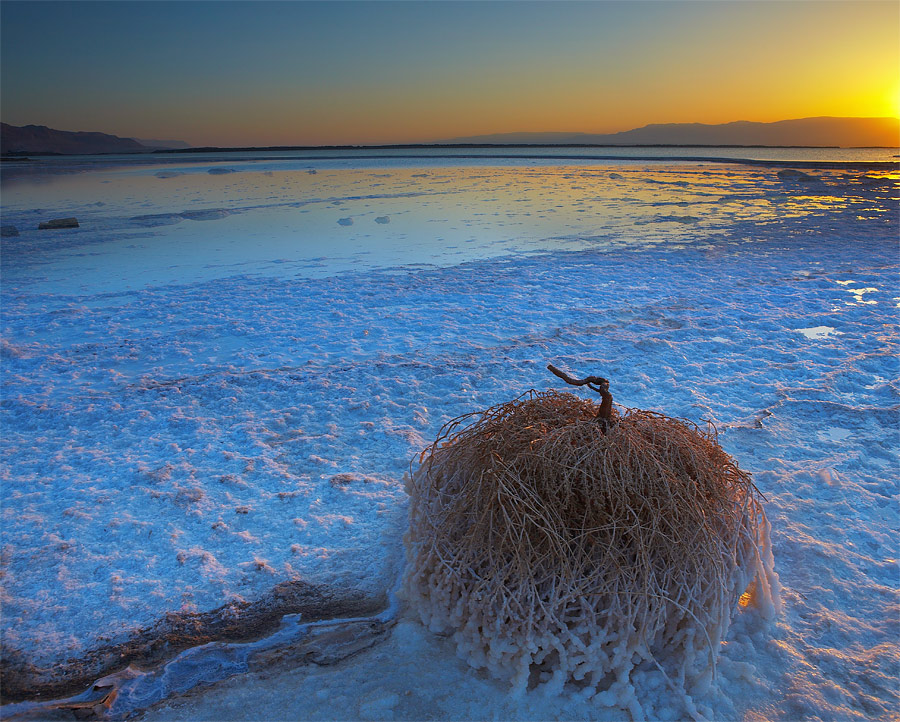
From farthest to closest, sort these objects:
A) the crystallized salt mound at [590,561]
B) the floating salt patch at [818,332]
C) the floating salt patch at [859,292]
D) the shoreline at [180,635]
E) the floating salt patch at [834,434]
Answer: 1. the floating salt patch at [859,292]
2. the floating salt patch at [818,332]
3. the floating salt patch at [834,434]
4. the shoreline at [180,635]
5. the crystallized salt mound at [590,561]

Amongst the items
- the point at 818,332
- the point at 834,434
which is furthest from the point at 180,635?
the point at 818,332

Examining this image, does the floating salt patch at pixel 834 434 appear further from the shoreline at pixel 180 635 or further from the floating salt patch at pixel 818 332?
the shoreline at pixel 180 635

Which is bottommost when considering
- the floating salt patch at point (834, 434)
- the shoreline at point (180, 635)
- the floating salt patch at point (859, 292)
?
the shoreline at point (180, 635)

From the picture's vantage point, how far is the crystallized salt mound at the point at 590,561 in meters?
2.28

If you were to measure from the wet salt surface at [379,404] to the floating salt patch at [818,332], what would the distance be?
37mm

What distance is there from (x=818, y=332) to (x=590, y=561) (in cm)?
582

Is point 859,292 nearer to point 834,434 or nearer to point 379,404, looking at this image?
point 834,434

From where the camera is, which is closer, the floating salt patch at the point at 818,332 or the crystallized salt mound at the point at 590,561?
the crystallized salt mound at the point at 590,561

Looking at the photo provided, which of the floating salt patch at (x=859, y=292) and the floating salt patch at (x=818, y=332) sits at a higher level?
the floating salt patch at (x=859, y=292)

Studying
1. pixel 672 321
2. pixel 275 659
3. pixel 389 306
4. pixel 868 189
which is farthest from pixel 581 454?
pixel 868 189

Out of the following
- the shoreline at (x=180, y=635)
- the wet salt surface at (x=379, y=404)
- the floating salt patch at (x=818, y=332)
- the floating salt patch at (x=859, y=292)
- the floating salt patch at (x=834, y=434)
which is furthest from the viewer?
the floating salt patch at (x=859, y=292)

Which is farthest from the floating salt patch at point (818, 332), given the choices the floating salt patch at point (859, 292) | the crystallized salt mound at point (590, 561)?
the crystallized salt mound at point (590, 561)

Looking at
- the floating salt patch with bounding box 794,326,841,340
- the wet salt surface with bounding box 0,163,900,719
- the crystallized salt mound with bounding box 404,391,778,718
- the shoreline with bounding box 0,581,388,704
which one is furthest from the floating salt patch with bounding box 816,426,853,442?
the shoreline with bounding box 0,581,388,704

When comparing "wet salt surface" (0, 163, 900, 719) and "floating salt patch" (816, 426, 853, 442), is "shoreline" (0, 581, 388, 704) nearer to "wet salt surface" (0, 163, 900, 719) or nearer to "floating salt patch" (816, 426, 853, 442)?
"wet salt surface" (0, 163, 900, 719)
